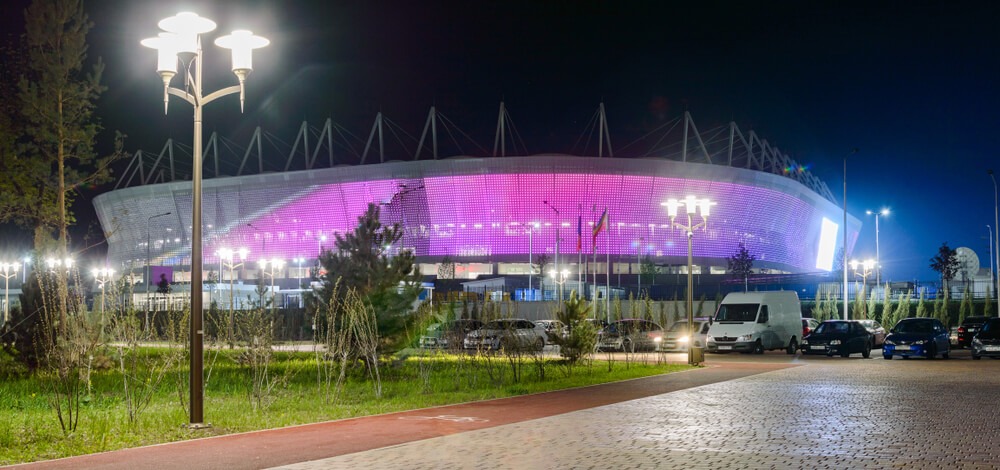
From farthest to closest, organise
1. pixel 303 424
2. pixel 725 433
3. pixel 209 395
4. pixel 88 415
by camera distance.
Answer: pixel 209 395
pixel 88 415
pixel 303 424
pixel 725 433

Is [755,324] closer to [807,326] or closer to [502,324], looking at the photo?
[807,326]

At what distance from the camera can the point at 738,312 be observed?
1411 inches

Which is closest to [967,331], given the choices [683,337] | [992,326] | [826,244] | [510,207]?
[992,326]

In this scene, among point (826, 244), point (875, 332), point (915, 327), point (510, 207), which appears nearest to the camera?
point (915, 327)

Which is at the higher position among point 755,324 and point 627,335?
point 755,324

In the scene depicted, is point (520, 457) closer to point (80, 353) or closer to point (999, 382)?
point (80, 353)

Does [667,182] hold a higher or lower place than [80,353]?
higher

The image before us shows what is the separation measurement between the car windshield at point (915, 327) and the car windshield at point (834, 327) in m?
1.78

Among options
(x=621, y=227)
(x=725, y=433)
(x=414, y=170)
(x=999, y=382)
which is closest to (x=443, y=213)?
(x=414, y=170)

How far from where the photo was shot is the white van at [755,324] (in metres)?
34.9

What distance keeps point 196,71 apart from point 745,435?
923 cm

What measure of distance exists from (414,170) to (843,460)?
9975cm

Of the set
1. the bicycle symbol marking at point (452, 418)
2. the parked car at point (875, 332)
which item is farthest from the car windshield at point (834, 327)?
the bicycle symbol marking at point (452, 418)

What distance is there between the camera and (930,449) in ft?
36.4
